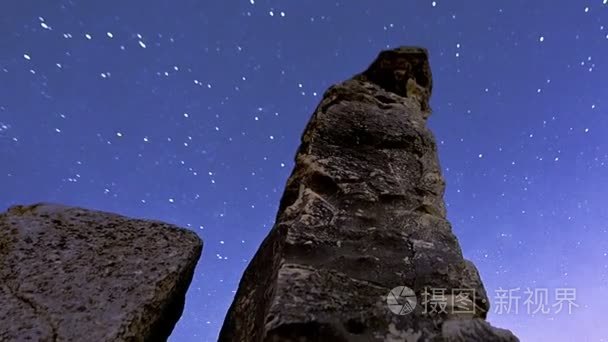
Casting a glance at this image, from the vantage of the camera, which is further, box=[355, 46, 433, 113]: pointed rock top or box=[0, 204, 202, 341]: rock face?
box=[355, 46, 433, 113]: pointed rock top

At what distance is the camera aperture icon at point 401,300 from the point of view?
94.0 inches

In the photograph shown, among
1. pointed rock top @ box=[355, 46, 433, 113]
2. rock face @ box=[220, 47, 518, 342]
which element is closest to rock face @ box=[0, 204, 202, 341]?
rock face @ box=[220, 47, 518, 342]

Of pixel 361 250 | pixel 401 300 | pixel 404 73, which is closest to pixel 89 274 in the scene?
pixel 361 250

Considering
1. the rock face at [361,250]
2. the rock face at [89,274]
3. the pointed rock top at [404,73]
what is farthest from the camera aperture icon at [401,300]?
the pointed rock top at [404,73]

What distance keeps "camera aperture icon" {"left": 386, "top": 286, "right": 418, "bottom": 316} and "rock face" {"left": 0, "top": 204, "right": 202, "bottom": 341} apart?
137 cm

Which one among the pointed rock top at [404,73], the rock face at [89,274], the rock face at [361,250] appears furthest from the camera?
the pointed rock top at [404,73]

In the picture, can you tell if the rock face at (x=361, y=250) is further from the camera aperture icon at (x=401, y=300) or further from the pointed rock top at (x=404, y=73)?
the pointed rock top at (x=404, y=73)

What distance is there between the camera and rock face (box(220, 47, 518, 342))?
2.29 metres

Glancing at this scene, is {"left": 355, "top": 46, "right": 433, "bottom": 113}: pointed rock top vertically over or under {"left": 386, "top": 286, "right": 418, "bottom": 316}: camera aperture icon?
over

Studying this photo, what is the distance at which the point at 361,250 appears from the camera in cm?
269

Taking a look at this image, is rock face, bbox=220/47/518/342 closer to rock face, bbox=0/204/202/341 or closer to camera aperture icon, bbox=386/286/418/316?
camera aperture icon, bbox=386/286/418/316

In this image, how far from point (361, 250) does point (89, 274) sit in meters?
1.67

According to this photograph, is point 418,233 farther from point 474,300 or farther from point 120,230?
point 120,230

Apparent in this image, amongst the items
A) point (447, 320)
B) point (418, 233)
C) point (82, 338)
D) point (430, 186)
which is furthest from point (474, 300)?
point (82, 338)
